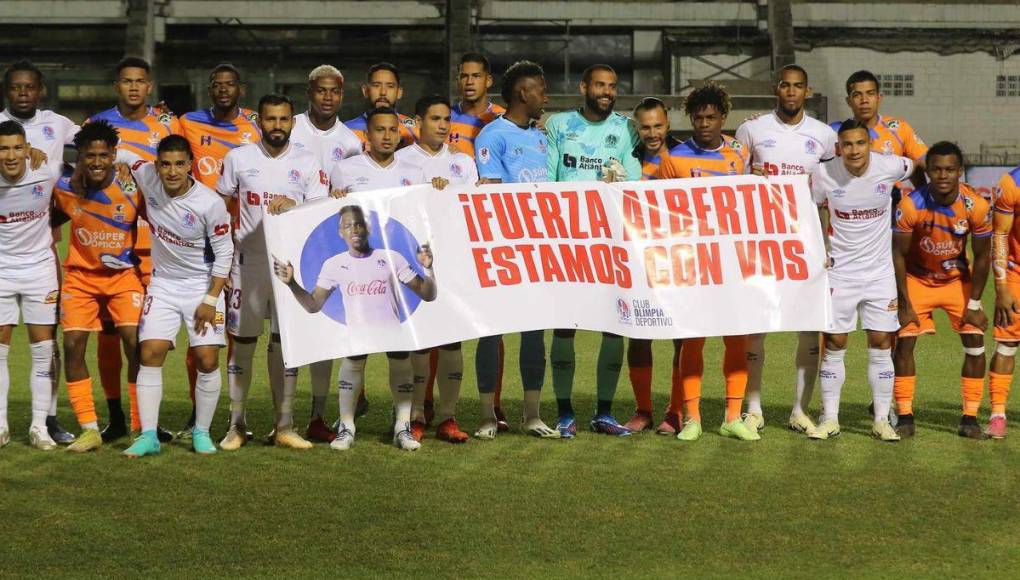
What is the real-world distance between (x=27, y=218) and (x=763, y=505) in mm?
4593

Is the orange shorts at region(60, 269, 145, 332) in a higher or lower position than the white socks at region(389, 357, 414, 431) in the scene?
higher

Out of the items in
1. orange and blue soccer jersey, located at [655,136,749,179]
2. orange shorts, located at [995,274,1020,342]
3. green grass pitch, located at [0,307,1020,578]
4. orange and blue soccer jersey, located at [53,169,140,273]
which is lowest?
green grass pitch, located at [0,307,1020,578]

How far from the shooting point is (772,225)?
8211mm

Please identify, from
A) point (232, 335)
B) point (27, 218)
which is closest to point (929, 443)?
point (232, 335)

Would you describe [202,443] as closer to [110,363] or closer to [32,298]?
[110,363]

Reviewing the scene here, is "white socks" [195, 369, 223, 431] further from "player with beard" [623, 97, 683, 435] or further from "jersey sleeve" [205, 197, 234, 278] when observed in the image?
"player with beard" [623, 97, 683, 435]

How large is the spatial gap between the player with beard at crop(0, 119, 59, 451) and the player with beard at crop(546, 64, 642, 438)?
3.07 m

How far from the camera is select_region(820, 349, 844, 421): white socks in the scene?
27.6ft

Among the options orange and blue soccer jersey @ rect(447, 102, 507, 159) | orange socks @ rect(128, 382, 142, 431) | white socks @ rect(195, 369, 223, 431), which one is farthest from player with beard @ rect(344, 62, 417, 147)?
orange socks @ rect(128, 382, 142, 431)

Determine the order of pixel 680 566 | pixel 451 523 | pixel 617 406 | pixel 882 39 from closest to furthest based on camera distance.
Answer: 1. pixel 680 566
2. pixel 451 523
3. pixel 617 406
4. pixel 882 39

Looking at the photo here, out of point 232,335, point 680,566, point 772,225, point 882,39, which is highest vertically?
point 882,39

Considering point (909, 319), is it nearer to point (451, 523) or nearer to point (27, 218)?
point (451, 523)

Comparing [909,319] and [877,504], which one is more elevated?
[909,319]

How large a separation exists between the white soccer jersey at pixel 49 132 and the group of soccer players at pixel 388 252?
2 cm
